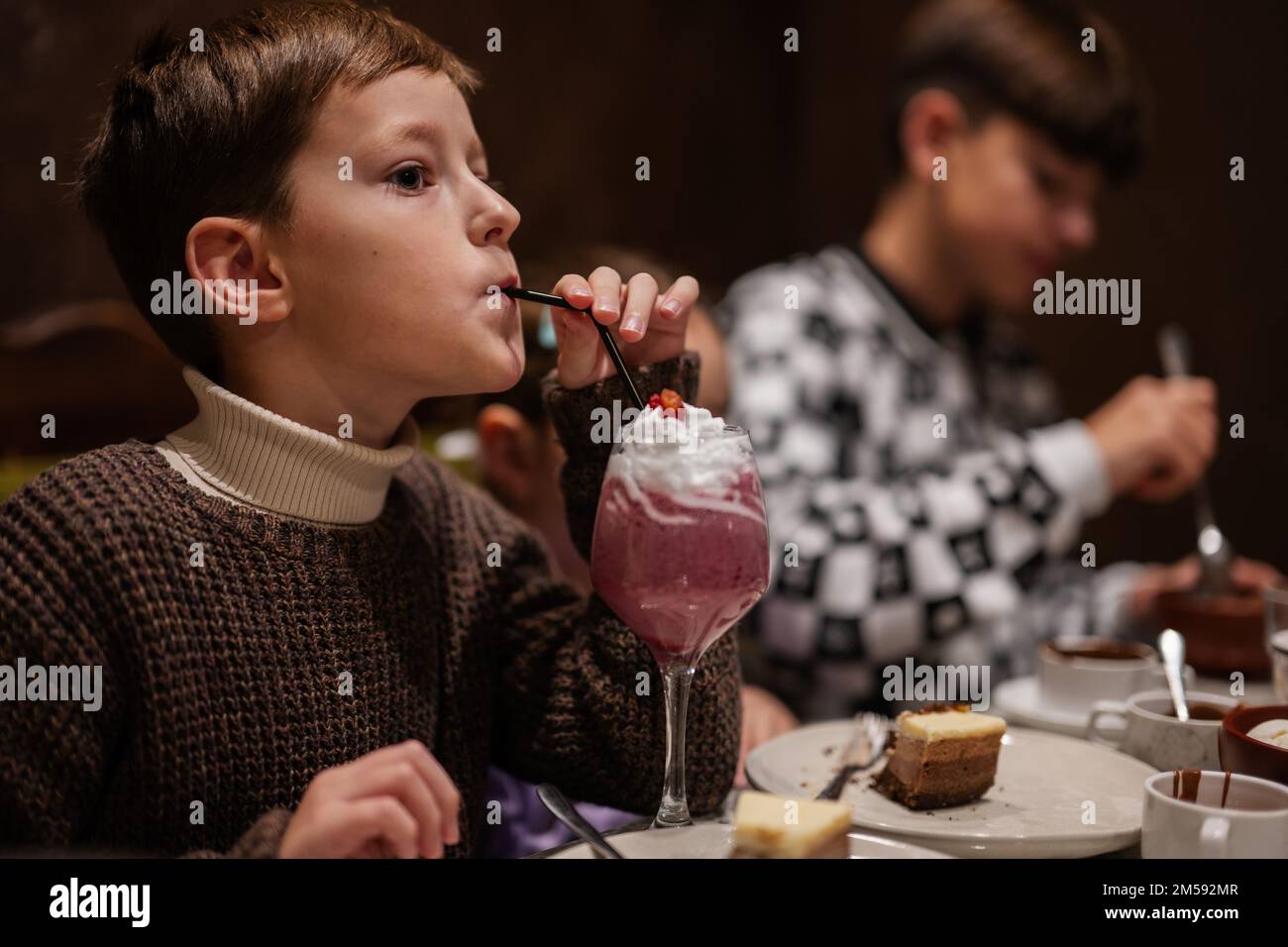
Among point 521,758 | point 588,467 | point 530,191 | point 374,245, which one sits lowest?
point 521,758

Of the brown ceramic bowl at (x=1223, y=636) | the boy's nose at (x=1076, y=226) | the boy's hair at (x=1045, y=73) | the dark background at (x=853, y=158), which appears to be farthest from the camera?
the dark background at (x=853, y=158)

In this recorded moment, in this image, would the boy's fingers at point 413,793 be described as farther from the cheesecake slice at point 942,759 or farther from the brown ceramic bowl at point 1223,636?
the brown ceramic bowl at point 1223,636

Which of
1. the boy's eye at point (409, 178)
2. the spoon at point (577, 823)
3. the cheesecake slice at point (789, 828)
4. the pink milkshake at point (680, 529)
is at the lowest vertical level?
the spoon at point (577, 823)

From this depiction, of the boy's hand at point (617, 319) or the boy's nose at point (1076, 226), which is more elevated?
the boy's nose at point (1076, 226)

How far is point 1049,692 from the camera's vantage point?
4.87 ft

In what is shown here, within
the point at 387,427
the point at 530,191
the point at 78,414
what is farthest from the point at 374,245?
the point at 530,191

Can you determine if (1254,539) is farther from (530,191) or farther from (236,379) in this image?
(236,379)

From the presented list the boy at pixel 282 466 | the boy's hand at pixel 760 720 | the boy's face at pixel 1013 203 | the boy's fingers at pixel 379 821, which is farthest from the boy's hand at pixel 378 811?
the boy's face at pixel 1013 203

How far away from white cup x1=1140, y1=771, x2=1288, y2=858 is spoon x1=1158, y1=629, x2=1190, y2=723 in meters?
0.26

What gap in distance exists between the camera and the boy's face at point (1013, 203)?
2.50m

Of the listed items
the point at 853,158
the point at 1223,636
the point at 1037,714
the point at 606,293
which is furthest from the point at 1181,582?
the point at 853,158

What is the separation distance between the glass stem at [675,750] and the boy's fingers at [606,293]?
0.34 m

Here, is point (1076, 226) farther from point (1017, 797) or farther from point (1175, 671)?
point (1017, 797)
